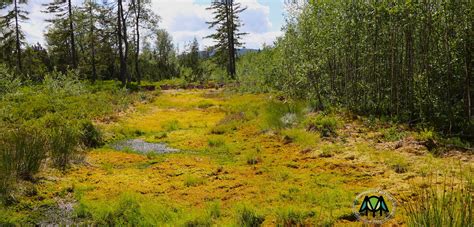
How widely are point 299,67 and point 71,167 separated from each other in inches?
394

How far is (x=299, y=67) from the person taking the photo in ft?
49.3

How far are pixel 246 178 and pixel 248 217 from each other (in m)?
2.47

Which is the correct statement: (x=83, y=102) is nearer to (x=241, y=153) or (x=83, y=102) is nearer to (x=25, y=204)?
(x=241, y=153)

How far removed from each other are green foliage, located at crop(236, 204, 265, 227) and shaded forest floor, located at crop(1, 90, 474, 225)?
34 millimetres

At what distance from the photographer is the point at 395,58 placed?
11.7 meters

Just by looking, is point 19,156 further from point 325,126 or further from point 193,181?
point 325,126

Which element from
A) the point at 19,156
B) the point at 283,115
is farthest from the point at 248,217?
the point at 283,115

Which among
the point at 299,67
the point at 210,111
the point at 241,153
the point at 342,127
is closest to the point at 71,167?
the point at 241,153

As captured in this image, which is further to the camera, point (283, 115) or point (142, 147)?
point (283, 115)

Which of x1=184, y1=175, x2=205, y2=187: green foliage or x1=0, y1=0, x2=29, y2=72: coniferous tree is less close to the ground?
x1=0, y1=0, x2=29, y2=72: coniferous tree

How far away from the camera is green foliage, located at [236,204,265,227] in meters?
5.12

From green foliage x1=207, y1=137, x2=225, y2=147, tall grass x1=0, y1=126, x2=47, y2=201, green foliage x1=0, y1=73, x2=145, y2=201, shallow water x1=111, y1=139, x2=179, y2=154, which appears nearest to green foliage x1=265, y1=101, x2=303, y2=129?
green foliage x1=207, y1=137, x2=225, y2=147

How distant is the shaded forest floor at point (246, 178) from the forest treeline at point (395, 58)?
1.44 metres

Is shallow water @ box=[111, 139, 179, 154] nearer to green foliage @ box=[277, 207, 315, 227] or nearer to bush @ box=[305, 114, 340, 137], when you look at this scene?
bush @ box=[305, 114, 340, 137]
